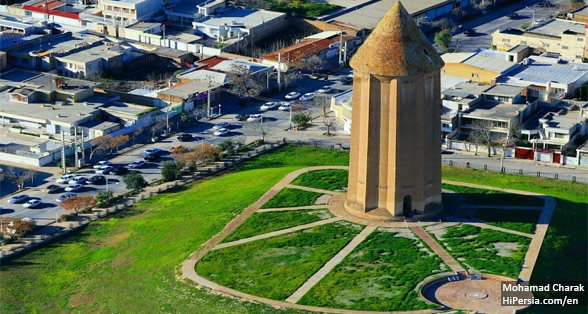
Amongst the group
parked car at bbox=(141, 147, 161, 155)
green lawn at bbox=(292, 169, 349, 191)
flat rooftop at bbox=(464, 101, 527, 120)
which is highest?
flat rooftop at bbox=(464, 101, 527, 120)

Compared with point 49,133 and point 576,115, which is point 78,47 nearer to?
point 49,133

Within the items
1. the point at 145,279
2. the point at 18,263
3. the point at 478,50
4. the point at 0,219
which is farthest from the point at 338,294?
the point at 478,50

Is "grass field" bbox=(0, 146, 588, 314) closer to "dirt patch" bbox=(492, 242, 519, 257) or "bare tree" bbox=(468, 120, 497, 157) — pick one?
"dirt patch" bbox=(492, 242, 519, 257)

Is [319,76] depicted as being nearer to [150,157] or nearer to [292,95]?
[292,95]

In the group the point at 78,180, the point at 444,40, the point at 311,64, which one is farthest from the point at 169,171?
the point at 444,40

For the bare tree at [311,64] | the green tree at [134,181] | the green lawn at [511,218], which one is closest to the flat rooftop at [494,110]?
the green lawn at [511,218]

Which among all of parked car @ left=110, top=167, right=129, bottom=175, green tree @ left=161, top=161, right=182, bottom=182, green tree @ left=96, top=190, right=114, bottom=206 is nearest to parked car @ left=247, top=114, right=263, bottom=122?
parked car @ left=110, top=167, right=129, bottom=175
